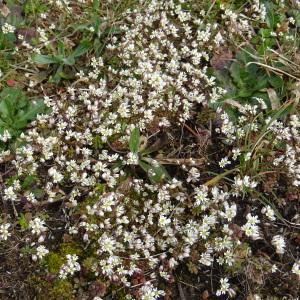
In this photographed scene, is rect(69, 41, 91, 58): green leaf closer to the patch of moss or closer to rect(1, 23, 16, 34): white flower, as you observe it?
rect(1, 23, 16, 34): white flower

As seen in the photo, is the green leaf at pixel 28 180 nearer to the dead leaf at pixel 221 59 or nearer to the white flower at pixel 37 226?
the white flower at pixel 37 226

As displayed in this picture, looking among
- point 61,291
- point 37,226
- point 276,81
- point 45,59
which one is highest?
point 276,81

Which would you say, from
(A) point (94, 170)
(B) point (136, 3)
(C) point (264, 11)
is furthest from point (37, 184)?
(C) point (264, 11)

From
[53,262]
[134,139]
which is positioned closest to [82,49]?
[134,139]

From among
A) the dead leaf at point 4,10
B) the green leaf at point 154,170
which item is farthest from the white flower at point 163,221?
the dead leaf at point 4,10

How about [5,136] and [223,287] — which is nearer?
[223,287]

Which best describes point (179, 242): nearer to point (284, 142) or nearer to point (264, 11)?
point (284, 142)

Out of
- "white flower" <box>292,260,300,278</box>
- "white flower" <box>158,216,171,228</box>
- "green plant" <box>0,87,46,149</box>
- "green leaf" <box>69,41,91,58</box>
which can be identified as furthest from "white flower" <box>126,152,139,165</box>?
"white flower" <box>292,260,300,278</box>

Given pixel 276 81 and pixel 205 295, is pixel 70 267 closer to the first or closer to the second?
pixel 205 295
